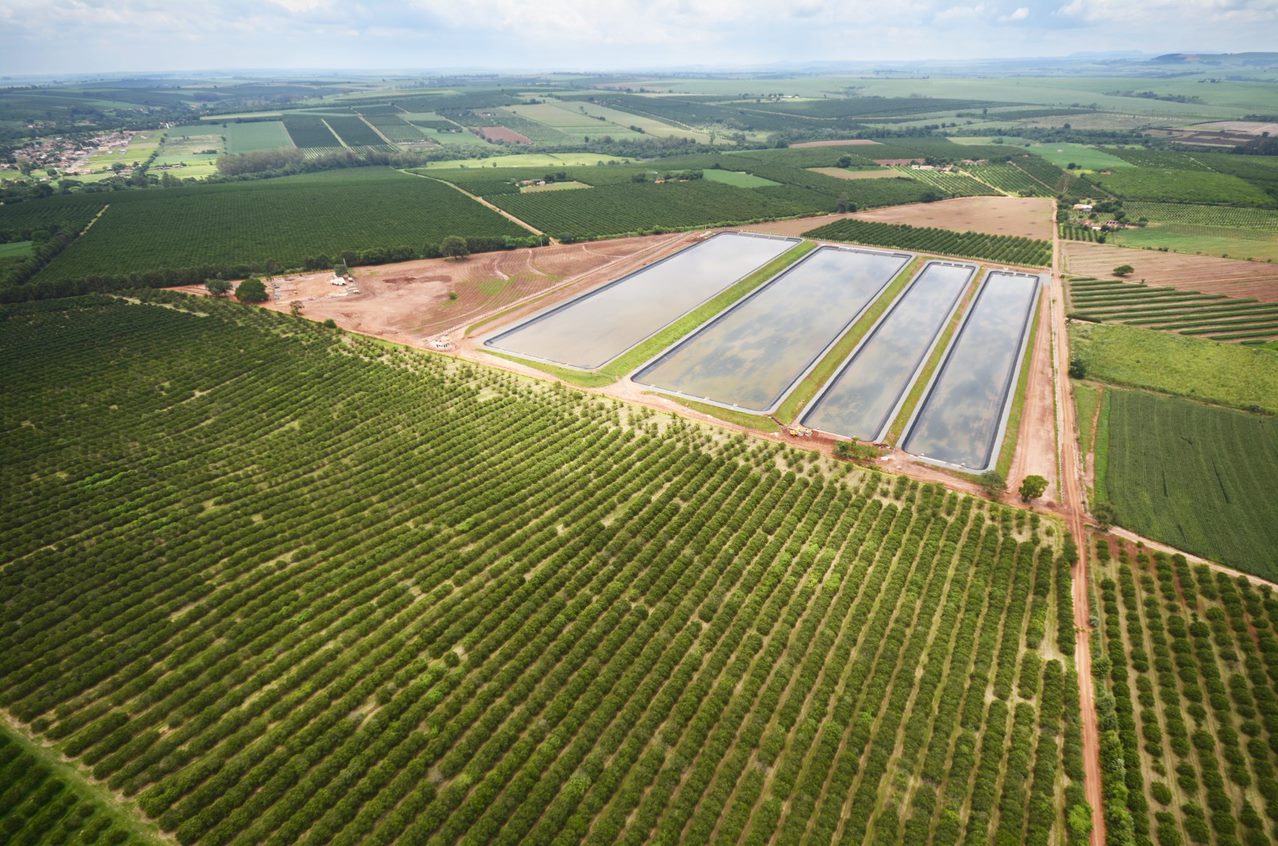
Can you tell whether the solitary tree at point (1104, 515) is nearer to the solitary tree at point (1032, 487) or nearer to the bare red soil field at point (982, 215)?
the solitary tree at point (1032, 487)

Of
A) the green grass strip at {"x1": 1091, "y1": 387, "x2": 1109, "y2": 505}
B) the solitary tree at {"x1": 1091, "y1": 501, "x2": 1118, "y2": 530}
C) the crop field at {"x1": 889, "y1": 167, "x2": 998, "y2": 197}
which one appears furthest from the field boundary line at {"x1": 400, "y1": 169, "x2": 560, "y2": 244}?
the crop field at {"x1": 889, "y1": 167, "x2": 998, "y2": 197}

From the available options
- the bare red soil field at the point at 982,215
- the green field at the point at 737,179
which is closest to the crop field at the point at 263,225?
the green field at the point at 737,179

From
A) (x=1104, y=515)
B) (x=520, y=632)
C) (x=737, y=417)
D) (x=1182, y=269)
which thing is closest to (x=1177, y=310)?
(x=1182, y=269)

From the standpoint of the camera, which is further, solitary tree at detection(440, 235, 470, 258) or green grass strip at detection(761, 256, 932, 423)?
solitary tree at detection(440, 235, 470, 258)

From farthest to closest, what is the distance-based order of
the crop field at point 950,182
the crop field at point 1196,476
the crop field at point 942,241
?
the crop field at point 950,182 < the crop field at point 942,241 < the crop field at point 1196,476

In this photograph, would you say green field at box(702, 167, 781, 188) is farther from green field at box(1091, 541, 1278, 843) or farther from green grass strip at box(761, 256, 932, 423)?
→ green field at box(1091, 541, 1278, 843)

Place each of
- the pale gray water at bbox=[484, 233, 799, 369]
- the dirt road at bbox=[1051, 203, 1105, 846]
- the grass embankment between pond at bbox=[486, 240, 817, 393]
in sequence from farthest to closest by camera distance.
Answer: the pale gray water at bbox=[484, 233, 799, 369] < the grass embankment between pond at bbox=[486, 240, 817, 393] < the dirt road at bbox=[1051, 203, 1105, 846]

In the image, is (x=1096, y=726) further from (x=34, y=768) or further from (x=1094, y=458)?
(x=34, y=768)
